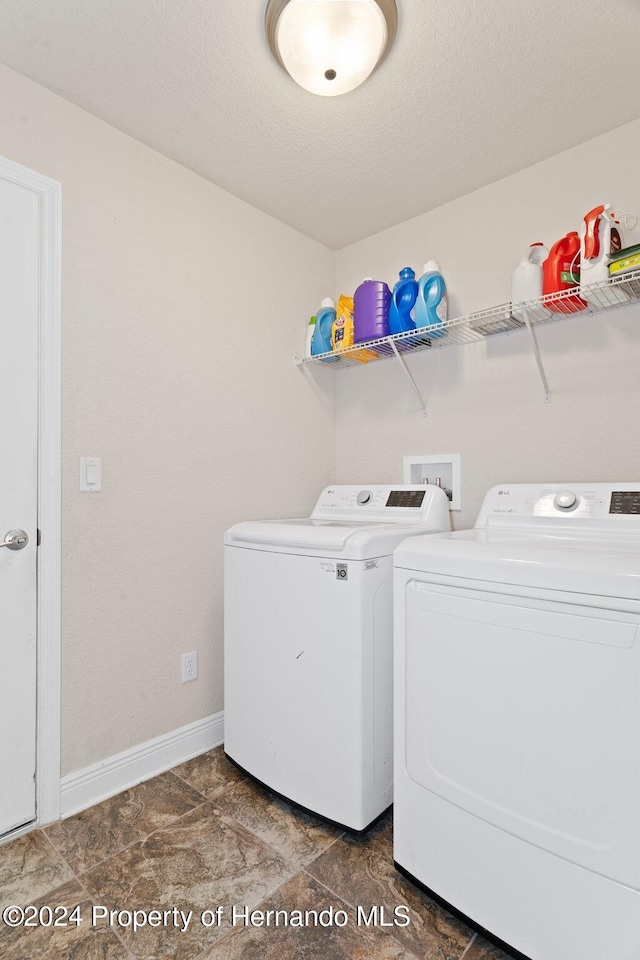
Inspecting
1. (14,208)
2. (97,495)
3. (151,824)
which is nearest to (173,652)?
(151,824)

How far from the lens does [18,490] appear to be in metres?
1.50

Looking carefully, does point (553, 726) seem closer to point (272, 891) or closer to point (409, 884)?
point (409, 884)

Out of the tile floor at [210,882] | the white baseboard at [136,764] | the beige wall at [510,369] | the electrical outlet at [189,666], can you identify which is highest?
the beige wall at [510,369]

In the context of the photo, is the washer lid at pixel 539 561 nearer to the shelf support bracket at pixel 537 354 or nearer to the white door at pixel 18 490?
the shelf support bracket at pixel 537 354

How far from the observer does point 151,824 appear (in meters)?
1.51

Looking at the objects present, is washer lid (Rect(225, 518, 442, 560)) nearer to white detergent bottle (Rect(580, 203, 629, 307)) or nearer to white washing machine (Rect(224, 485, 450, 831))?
white washing machine (Rect(224, 485, 450, 831))

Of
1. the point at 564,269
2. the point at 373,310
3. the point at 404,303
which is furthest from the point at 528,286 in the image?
the point at 373,310

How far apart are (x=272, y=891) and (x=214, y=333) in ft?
6.23

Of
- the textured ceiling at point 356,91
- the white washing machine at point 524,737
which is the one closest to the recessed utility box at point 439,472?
the white washing machine at point 524,737

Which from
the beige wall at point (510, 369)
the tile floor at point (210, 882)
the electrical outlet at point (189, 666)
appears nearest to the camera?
the tile floor at point (210, 882)

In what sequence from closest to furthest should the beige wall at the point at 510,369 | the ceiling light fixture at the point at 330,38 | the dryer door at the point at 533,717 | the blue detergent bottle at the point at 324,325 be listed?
the dryer door at the point at 533,717 → the ceiling light fixture at the point at 330,38 → the beige wall at the point at 510,369 → the blue detergent bottle at the point at 324,325

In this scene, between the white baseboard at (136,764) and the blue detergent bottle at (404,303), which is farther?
the blue detergent bottle at (404,303)

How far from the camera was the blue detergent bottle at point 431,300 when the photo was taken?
1.95 metres

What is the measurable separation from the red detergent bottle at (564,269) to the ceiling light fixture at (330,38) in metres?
0.81
